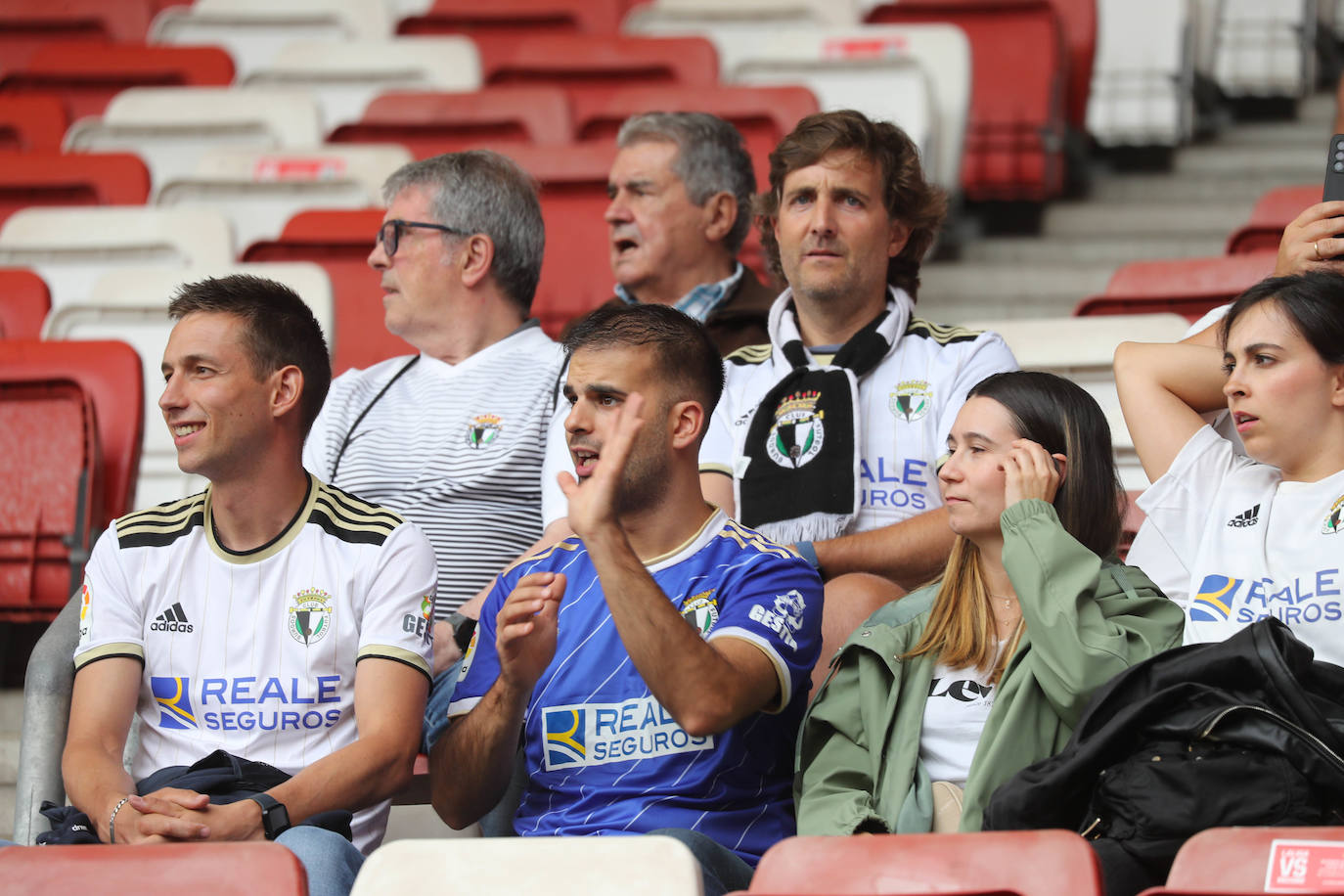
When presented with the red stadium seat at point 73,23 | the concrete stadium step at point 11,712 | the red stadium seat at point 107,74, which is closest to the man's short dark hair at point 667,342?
the concrete stadium step at point 11,712

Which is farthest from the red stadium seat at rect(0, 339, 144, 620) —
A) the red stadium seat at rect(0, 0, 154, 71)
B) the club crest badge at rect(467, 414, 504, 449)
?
the red stadium seat at rect(0, 0, 154, 71)

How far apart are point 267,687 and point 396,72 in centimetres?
359

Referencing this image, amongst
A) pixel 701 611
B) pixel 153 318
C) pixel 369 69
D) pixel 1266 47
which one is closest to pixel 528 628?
pixel 701 611

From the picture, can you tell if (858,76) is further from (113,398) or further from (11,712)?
(11,712)

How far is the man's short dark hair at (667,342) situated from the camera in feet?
6.93

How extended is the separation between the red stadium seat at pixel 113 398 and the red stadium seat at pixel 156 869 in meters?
1.67

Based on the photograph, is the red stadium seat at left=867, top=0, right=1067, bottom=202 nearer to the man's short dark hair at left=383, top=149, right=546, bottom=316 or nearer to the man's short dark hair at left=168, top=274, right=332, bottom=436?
the man's short dark hair at left=383, top=149, right=546, bottom=316

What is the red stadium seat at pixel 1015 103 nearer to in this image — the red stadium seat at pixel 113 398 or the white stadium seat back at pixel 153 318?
the white stadium seat back at pixel 153 318

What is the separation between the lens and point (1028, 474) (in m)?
2.03

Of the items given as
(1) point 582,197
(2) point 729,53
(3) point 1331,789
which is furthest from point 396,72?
(3) point 1331,789

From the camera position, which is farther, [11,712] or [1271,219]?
[1271,219]

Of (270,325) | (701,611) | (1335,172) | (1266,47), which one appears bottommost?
(701,611)

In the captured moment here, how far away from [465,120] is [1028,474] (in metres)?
3.10

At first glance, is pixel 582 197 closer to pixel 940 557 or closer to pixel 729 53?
pixel 729 53
